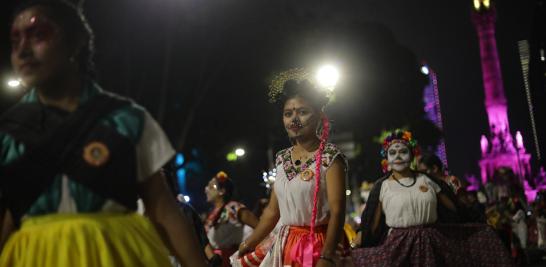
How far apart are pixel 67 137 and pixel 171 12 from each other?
17457mm

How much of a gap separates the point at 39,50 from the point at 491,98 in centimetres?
9763

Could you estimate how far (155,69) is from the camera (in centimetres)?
2025

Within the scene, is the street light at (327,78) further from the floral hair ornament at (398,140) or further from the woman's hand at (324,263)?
the floral hair ornament at (398,140)

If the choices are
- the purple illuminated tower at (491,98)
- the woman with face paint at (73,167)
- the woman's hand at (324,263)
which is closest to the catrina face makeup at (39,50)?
the woman with face paint at (73,167)

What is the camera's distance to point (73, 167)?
2627 mm

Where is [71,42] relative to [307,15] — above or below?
below

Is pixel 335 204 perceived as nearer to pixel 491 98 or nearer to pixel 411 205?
pixel 411 205

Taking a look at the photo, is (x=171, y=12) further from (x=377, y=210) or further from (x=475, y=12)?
(x=475, y=12)

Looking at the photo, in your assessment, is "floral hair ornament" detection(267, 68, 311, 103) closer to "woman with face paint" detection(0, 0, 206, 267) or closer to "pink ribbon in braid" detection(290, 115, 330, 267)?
"pink ribbon in braid" detection(290, 115, 330, 267)

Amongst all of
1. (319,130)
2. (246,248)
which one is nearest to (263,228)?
(246,248)

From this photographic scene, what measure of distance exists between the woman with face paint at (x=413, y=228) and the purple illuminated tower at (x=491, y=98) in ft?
255

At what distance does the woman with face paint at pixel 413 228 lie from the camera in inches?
321

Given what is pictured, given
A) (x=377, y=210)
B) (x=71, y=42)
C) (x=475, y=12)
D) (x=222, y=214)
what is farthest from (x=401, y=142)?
(x=475, y=12)

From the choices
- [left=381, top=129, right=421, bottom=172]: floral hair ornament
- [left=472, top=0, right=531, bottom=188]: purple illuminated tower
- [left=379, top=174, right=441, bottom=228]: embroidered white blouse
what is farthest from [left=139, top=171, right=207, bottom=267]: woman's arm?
[left=472, top=0, right=531, bottom=188]: purple illuminated tower
